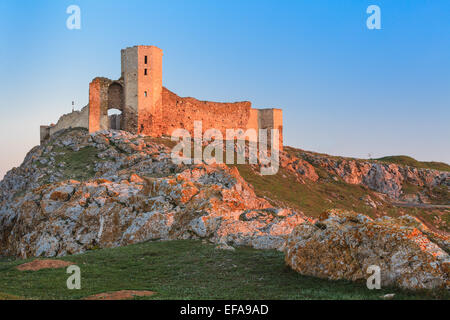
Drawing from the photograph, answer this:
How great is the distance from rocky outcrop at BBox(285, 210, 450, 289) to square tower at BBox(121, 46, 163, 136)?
4945cm

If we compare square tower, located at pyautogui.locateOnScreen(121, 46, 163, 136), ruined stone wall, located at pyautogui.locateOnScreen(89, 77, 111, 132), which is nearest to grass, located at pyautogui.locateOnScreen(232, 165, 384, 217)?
square tower, located at pyautogui.locateOnScreen(121, 46, 163, 136)

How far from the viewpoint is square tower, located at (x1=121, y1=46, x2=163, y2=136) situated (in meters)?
62.0

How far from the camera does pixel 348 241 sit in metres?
14.6

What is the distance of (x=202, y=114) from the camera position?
74250mm

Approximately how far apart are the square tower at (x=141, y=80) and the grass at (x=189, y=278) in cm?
4327

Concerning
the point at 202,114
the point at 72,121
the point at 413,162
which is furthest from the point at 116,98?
the point at 413,162

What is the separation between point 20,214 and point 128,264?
59.6 feet

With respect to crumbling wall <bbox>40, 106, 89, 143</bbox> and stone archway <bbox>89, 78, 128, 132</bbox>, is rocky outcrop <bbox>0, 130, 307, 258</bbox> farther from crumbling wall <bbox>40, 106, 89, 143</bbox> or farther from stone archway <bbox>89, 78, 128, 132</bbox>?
crumbling wall <bbox>40, 106, 89, 143</bbox>

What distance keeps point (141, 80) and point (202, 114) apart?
14997 mm

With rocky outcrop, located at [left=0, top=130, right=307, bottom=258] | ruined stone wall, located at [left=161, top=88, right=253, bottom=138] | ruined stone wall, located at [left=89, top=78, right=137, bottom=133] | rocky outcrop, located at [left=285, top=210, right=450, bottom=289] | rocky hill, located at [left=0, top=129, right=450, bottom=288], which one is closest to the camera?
rocky outcrop, located at [left=285, top=210, right=450, bottom=289]

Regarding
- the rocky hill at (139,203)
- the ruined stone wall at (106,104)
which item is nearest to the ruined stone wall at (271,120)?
the rocky hill at (139,203)

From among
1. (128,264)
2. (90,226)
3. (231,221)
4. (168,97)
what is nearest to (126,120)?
(168,97)

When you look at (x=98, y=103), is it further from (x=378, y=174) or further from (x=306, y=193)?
(x=378, y=174)

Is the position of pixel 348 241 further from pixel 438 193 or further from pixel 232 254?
pixel 438 193
